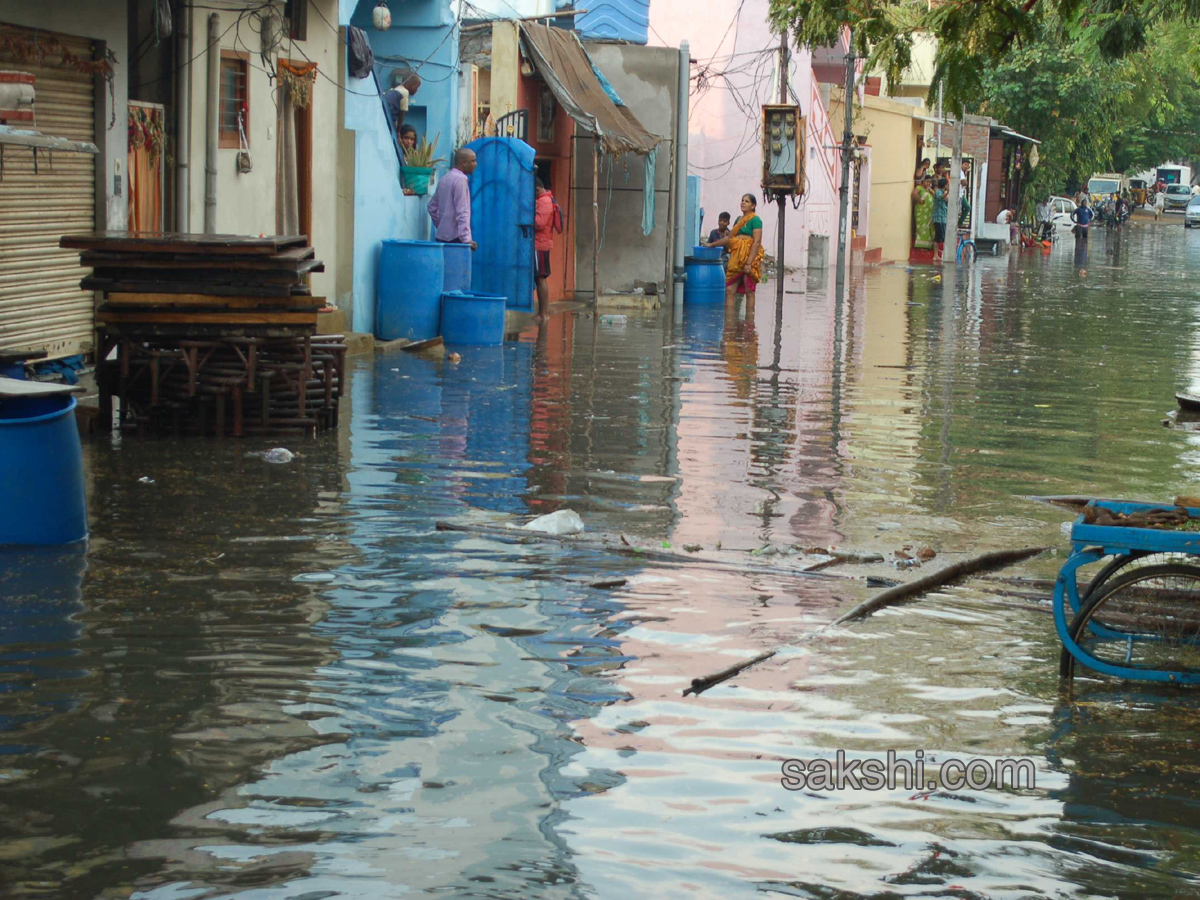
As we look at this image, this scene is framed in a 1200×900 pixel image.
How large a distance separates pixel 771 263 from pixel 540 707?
29353 mm

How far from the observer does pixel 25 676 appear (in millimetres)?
5250

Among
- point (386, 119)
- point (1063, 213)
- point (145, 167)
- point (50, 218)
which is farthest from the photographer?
point (1063, 213)

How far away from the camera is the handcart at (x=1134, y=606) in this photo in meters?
5.62

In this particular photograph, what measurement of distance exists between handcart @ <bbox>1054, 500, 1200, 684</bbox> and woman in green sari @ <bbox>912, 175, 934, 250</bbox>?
3657 cm

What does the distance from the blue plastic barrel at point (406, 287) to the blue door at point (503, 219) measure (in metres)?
3.00

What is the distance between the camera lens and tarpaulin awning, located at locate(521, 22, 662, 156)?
2098 centimetres


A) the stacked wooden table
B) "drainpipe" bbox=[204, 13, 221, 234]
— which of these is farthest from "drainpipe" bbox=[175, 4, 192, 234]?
the stacked wooden table

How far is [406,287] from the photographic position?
16.2 m

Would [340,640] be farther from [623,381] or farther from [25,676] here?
[623,381]

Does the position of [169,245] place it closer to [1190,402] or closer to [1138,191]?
[1190,402]

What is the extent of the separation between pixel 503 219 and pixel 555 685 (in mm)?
14842

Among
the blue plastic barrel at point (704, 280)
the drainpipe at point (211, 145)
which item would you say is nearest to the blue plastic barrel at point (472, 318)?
the drainpipe at point (211, 145)

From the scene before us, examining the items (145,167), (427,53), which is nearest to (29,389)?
(145,167)

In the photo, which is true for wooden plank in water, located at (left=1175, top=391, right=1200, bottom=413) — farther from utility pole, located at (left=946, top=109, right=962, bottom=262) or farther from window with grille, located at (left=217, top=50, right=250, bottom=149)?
utility pole, located at (left=946, top=109, right=962, bottom=262)
